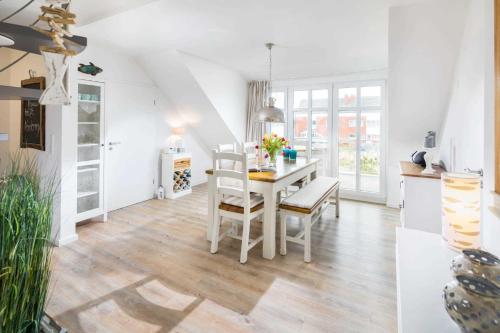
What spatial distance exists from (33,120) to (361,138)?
5015 mm

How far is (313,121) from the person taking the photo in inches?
220

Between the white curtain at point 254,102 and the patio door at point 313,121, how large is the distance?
0.55m

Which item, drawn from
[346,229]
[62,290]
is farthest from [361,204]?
[62,290]

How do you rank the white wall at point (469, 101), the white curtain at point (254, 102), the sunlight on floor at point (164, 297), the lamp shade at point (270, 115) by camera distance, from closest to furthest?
the white wall at point (469, 101) → the sunlight on floor at point (164, 297) → the lamp shade at point (270, 115) → the white curtain at point (254, 102)

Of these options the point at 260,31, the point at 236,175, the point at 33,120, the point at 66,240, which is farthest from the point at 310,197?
the point at 33,120

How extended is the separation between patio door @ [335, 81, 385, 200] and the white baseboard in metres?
4.40

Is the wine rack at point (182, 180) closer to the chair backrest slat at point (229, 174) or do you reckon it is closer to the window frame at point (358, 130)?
the chair backrest slat at point (229, 174)

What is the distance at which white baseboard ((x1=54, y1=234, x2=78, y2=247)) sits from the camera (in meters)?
2.98

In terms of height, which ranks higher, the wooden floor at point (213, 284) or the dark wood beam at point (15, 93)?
the dark wood beam at point (15, 93)

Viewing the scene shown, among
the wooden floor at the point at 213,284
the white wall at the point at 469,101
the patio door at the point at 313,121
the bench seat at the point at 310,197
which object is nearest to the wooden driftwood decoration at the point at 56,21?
the wooden floor at the point at 213,284

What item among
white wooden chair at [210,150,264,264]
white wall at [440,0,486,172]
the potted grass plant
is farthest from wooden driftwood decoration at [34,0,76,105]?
white wall at [440,0,486,172]

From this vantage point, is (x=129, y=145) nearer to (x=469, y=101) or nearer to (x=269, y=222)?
(x=269, y=222)

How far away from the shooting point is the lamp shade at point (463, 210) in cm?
128

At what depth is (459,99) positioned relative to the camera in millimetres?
2541
